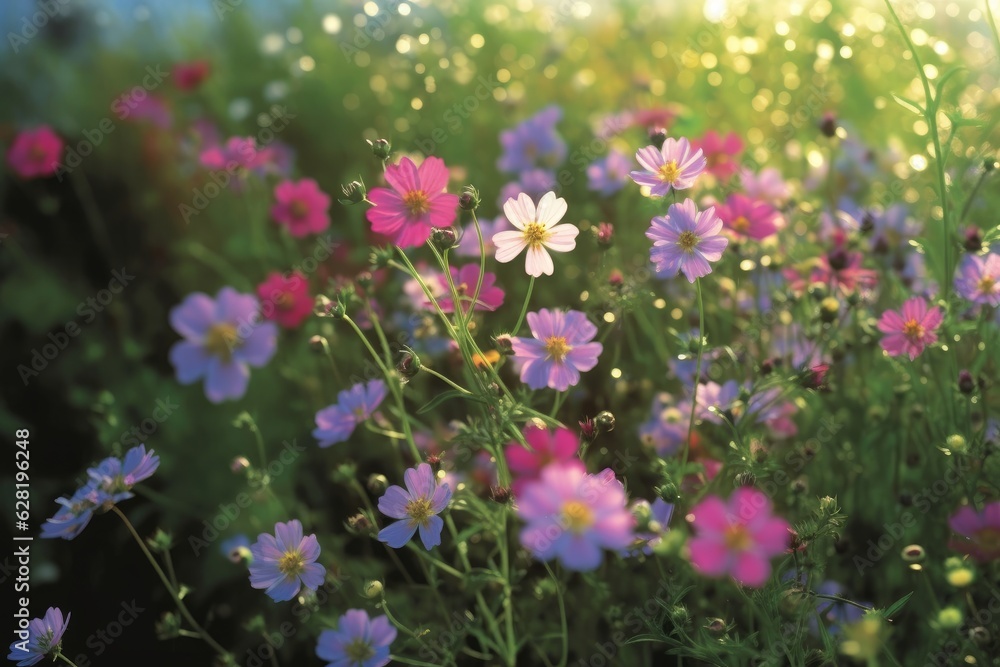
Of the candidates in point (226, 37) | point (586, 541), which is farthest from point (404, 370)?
point (226, 37)

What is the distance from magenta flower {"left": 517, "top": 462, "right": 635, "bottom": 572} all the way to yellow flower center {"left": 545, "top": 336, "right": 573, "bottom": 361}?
0.33 metres

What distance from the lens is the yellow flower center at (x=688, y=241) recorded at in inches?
36.9

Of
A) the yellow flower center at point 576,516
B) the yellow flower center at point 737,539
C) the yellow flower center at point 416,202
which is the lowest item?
the yellow flower center at point 737,539

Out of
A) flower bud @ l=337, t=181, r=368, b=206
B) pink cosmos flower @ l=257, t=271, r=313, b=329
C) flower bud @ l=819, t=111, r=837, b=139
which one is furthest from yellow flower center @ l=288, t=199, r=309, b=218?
flower bud @ l=819, t=111, r=837, b=139

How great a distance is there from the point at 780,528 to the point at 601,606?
2.08 feet

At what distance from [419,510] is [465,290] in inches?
13.0

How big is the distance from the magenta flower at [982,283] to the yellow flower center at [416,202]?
0.72 meters

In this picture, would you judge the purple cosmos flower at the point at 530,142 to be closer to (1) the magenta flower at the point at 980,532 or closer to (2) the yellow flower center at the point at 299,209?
(2) the yellow flower center at the point at 299,209

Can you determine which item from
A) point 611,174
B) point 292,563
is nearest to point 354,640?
point 292,563

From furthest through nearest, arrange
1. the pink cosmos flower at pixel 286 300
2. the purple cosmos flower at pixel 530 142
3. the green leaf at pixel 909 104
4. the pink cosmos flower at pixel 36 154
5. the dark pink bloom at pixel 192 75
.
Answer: the dark pink bloom at pixel 192 75 → the pink cosmos flower at pixel 36 154 → the purple cosmos flower at pixel 530 142 → the pink cosmos flower at pixel 286 300 → the green leaf at pixel 909 104

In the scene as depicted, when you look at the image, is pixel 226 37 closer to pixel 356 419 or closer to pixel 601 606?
pixel 356 419

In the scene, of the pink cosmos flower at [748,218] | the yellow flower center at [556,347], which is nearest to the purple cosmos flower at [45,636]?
the yellow flower center at [556,347]

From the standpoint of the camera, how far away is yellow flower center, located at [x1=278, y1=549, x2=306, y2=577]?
0.93 m

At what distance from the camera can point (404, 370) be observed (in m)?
0.89
